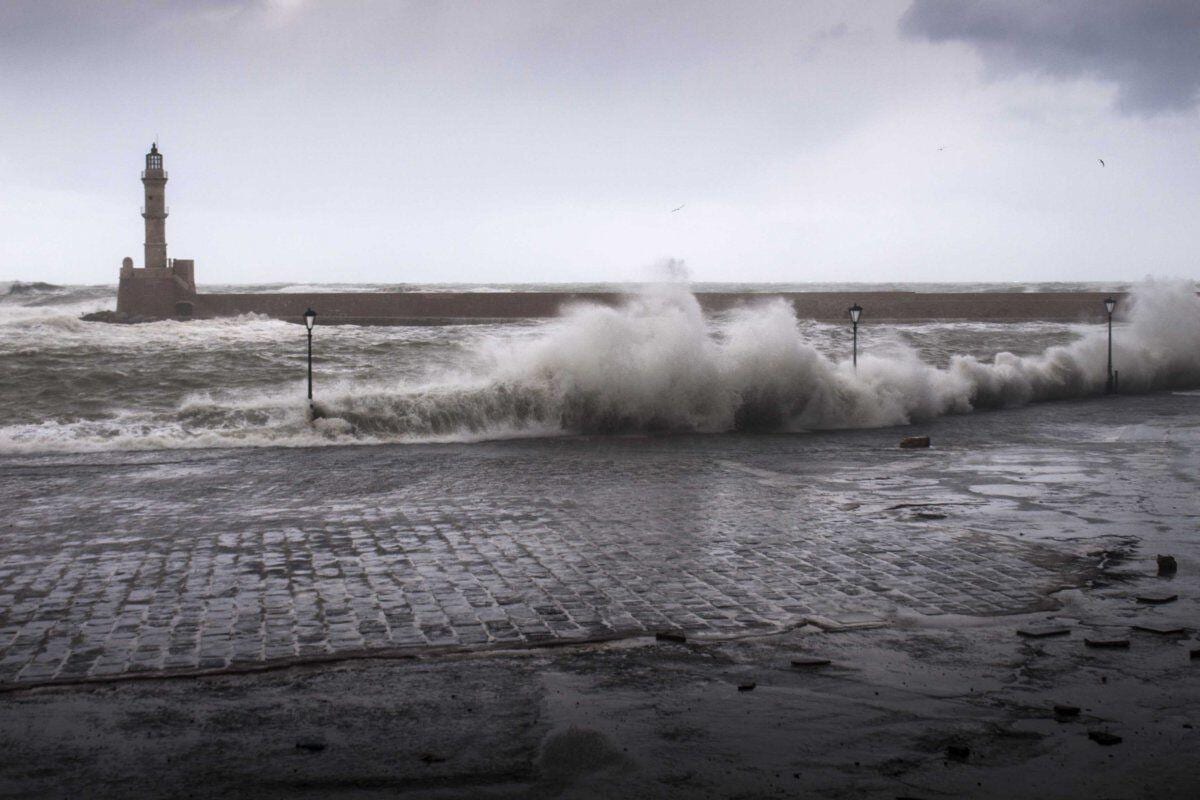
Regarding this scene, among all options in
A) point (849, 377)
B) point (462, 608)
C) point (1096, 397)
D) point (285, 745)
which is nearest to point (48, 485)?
point (462, 608)

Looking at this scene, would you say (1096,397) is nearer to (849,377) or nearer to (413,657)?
(849,377)

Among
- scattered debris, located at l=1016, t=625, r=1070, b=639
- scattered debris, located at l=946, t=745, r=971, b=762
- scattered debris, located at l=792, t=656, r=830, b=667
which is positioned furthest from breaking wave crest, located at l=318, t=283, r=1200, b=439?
scattered debris, located at l=946, t=745, r=971, b=762

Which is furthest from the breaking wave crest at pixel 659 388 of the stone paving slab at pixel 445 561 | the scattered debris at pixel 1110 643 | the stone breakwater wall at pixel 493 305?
the stone breakwater wall at pixel 493 305

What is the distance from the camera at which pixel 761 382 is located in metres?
18.7

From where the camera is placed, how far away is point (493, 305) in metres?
60.5

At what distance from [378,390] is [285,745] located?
1511 cm

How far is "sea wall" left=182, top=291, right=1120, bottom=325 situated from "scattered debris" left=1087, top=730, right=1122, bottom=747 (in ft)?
180

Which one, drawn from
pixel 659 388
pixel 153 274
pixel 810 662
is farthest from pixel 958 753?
pixel 153 274

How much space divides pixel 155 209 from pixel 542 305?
2107cm

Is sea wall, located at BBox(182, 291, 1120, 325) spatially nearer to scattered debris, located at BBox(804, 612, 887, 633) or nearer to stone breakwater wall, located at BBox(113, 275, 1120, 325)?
stone breakwater wall, located at BBox(113, 275, 1120, 325)

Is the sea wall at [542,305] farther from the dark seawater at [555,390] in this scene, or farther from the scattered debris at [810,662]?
the scattered debris at [810,662]

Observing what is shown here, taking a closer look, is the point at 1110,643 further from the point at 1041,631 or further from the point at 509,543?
the point at 509,543

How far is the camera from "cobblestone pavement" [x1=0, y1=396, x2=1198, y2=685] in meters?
5.51

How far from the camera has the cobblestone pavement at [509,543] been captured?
5512 mm
